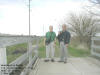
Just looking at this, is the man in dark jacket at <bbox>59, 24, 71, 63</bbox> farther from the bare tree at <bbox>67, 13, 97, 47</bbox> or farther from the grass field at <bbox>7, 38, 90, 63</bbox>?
the bare tree at <bbox>67, 13, 97, 47</bbox>

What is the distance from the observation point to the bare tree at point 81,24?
27064mm

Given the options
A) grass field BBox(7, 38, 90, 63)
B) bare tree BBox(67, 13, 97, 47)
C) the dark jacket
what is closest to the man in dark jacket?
the dark jacket

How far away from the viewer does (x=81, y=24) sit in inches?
1171

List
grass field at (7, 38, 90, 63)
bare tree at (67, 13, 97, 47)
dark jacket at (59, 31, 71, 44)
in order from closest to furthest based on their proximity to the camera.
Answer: grass field at (7, 38, 90, 63) < dark jacket at (59, 31, 71, 44) < bare tree at (67, 13, 97, 47)

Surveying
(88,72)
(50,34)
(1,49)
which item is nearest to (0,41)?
(1,49)

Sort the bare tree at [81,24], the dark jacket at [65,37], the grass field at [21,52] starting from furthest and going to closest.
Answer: the bare tree at [81,24] < the dark jacket at [65,37] < the grass field at [21,52]

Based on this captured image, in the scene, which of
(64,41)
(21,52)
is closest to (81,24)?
(64,41)

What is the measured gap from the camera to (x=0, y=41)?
7.59 ft

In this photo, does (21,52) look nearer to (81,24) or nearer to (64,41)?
(64,41)

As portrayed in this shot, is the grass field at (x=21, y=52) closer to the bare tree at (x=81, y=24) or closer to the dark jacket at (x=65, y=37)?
the dark jacket at (x=65, y=37)

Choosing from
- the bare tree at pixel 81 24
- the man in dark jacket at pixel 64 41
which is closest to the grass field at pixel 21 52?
the man in dark jacket at pixel 64 41

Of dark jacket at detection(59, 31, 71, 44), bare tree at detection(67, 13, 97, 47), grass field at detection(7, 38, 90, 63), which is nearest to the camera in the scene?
grass field at detection(7, 38, 90, 63)

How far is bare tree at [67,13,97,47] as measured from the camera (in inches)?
1066

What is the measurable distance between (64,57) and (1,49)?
200 inches
